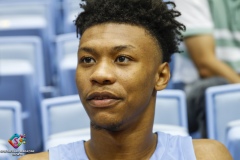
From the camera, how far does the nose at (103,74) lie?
96cm

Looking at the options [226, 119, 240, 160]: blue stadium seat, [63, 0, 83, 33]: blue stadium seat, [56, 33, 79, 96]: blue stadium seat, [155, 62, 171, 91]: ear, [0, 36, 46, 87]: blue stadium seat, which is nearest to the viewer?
[155, 62, 171, 91]: ear

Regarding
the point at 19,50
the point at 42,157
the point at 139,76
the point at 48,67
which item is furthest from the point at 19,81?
the point at 139,76

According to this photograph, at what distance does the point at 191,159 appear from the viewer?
1086 mm

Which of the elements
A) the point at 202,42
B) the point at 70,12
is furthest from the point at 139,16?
the point at 70,12

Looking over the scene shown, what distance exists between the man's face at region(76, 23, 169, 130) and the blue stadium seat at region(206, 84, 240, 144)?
0.49m

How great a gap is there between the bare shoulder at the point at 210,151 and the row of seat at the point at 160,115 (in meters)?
0.22

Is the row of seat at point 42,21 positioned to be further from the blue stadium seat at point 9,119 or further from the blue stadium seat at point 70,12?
the blue stadium seat at point 9,119

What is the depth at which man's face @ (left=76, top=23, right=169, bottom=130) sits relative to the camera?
96 cm

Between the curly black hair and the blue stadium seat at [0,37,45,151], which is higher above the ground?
the curly black hair

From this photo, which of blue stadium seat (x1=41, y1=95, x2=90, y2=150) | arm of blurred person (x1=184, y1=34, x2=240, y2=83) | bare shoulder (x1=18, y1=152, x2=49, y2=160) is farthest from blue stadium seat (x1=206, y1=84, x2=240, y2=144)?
bare shoulder (x1=18, y1=152, x2=49, y2=160)

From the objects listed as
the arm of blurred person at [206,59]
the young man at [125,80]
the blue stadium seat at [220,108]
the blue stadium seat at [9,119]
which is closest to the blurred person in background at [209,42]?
the arm of blurred person at [206,59]

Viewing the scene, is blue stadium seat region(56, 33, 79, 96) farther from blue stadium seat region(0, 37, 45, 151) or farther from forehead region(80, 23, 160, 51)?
forehead region(80, 23, 160, 51)

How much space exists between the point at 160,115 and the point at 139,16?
1.62ft

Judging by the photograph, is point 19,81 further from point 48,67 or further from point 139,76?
point 139,76
